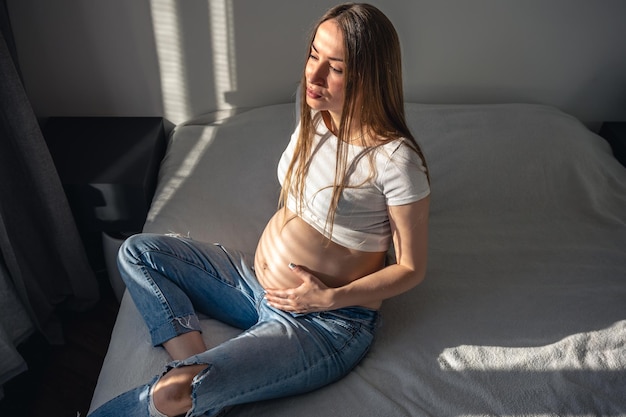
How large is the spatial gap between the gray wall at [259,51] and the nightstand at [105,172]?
93 mm

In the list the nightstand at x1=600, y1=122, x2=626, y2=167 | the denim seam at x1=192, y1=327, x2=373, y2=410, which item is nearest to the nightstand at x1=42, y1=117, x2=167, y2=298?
the denim seam at x1=192, y1=327, x2=373, y2=410

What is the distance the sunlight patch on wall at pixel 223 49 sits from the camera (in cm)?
168

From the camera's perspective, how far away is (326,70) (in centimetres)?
100

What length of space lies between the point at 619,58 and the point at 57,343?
1.99 m

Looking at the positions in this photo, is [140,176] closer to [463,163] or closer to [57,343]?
[57,343]

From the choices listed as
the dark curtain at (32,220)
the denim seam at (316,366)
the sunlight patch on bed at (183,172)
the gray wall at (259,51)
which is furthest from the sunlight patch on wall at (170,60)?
the denim seam at (316,366)

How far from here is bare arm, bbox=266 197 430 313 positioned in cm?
107

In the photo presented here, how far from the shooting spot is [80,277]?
5.23 ft

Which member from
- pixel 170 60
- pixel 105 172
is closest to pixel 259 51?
pixel 170 60

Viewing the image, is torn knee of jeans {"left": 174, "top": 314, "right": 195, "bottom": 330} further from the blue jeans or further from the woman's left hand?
the woman's left hand

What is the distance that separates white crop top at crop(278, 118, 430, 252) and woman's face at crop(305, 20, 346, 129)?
109 millimetres

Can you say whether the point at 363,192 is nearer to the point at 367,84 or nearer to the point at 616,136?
the point at 367,84

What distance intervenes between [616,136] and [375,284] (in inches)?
51.6

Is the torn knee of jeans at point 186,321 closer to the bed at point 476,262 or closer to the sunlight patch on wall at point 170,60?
the bed at point 476,262
